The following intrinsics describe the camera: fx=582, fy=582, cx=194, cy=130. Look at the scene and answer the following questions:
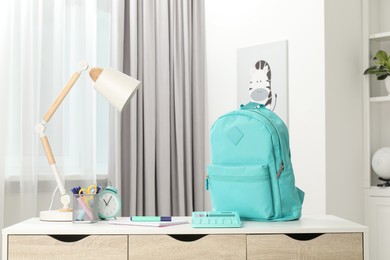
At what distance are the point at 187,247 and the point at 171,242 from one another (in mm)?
50

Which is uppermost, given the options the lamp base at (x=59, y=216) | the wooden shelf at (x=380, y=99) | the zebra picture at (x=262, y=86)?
the zebra picture at (x=262, y=86)

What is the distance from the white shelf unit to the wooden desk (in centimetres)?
148

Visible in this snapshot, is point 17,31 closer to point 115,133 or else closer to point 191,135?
point 115,133

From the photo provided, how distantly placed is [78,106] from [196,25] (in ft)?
3.06

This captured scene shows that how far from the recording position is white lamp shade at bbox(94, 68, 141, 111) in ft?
6.24

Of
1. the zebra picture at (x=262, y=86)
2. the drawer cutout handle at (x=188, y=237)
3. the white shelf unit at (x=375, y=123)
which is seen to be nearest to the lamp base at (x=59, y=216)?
the drawer cutout handle at (x=188, y=237)

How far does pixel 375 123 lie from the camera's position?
3.28m

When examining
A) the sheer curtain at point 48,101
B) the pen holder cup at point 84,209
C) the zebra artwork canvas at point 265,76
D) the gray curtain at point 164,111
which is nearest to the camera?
the pen holder cup at point 84,209

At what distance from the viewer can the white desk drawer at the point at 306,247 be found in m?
1.73

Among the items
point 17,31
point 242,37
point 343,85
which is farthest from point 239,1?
point 17,31

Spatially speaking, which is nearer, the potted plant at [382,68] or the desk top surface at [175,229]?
the desk top surface at [175,229]

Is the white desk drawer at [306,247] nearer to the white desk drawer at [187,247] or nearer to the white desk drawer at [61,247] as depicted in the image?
the white desk drawer at [187,247]

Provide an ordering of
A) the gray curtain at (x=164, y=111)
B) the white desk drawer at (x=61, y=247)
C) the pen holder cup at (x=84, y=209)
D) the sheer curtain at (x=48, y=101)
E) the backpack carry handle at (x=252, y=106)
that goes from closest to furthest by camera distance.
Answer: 1. the white desk drawer at (x=61, y=247)
2. the pen holder cup at (x=84, y=209)
3. the backpack carry handle at (x=252, y=106)
4. the sheer curtain at (x=48, y=101)
5. the gray curtain at (x=164, y=111)

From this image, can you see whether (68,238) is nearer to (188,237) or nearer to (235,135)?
(188,237)
